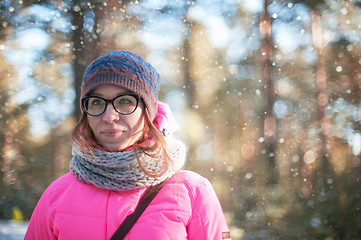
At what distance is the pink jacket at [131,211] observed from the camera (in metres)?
1.47

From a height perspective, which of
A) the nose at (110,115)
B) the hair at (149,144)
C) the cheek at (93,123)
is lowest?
the hair at (149,144)

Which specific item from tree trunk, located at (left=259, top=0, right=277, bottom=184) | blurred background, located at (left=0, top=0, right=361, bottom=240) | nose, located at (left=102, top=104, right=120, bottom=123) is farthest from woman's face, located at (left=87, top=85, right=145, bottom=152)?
tree trunk, located at (left=259, top=0, right=277, bottom=184)

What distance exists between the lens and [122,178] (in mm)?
1561

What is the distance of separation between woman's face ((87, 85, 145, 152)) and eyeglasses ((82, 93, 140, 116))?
21mm

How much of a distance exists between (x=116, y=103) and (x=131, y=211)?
0.59 meters

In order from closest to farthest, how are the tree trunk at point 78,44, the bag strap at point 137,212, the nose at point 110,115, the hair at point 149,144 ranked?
the bag strap at point 137,212 < the nose at point 110,115 < the hair at point 149,144 < the tree trunk at point 78,44

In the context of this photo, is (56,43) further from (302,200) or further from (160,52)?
(302,200)

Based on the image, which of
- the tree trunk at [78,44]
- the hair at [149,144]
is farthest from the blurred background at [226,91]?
the hair at [149,144]

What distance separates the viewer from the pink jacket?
→ 147cm

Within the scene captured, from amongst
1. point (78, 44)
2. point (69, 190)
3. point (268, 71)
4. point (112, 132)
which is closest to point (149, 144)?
point (112, 132)

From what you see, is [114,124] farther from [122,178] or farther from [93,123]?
[122,178]

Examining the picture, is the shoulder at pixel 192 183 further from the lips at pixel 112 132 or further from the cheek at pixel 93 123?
the cheek at pixel 93 123

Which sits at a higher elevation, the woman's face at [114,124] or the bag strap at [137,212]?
the woman's face at [114,124]

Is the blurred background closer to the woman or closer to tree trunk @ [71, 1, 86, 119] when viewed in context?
tree trunk @ [71, 1, 86, 119]
